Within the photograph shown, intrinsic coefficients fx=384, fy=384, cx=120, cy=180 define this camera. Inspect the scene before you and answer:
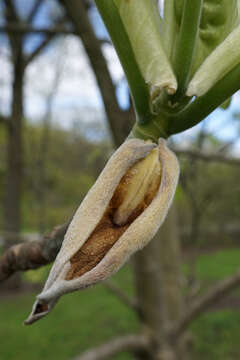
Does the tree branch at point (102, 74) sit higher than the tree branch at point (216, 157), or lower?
higher

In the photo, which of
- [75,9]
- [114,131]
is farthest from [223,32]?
[75,9]

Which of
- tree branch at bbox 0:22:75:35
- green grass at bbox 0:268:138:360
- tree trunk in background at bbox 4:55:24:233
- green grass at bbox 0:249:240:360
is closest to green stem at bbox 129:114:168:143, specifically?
tree branch at bbox 0:22:75:35

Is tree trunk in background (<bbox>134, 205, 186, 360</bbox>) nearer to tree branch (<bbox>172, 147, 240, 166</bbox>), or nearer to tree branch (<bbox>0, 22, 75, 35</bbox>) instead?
tree branch (<bbox>172, 147, 240, 166</bbox>)

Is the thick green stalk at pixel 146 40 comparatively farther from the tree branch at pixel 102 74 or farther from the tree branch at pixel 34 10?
the tree branch at pixel 34 10

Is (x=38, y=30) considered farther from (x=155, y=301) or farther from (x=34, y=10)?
(x=34, y=10)

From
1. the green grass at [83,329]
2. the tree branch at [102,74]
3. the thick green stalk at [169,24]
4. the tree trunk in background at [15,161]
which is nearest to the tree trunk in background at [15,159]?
the tree trunk in background at [15,161]

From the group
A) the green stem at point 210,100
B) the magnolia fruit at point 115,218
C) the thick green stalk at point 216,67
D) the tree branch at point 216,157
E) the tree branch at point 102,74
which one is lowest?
the tree branch at point 216,157
